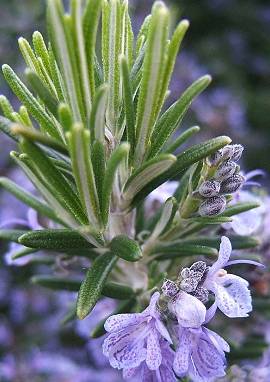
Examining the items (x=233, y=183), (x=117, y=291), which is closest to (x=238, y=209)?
(x=233, y=183)

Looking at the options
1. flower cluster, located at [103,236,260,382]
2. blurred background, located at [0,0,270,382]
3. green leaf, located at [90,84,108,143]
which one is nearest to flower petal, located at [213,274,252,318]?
flower cluster, located at [103,236,260,382]

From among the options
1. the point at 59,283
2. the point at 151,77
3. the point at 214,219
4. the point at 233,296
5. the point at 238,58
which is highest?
the point at 238,58

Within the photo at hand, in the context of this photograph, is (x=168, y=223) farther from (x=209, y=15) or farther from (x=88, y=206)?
(x=209, y=15)

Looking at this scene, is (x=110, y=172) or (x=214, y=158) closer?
(x=110, y=172)

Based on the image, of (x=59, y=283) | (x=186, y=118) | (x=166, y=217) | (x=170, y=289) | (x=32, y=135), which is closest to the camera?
(x=32, y=135)

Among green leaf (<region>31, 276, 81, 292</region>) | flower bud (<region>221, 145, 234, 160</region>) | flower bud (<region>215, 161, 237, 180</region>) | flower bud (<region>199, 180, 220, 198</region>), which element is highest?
flower bud (<region>221, 145, 234, 160</region>)

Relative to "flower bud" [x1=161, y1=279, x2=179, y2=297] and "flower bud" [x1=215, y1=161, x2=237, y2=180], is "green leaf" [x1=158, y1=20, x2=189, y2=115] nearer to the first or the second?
"flower bud" [x1=215, y1=161, x2=237, y2=180]

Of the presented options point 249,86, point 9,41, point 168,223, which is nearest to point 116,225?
point 168,223

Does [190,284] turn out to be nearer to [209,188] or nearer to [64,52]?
[209,188]
